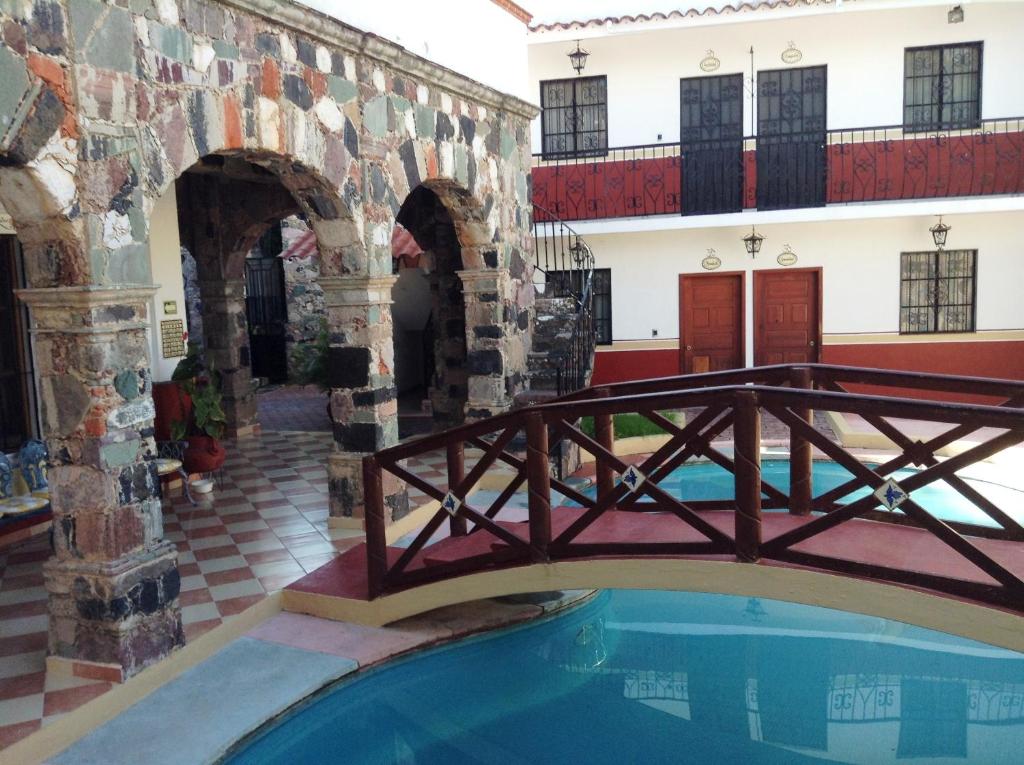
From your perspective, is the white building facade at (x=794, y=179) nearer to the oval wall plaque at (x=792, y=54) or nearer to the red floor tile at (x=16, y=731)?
the oval wall plaque at (x=792, y=54)

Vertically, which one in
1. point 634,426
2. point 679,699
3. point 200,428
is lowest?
point 679,699

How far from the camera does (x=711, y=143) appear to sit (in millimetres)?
12836

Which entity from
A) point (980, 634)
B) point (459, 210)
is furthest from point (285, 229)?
point (980, 634)

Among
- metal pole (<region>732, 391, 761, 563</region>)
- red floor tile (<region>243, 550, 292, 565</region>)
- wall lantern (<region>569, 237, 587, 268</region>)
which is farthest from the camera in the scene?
wall lantern (<region>569, 237, 587, 268</region>)

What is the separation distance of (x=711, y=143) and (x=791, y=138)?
1.13m

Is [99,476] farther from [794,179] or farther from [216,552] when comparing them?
[794,179]

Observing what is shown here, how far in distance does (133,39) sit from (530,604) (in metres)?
4.18

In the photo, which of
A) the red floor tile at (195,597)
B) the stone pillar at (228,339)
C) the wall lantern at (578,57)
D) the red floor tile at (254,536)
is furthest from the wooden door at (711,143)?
the red floor tile at (195,597)

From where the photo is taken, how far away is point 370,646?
17.3ft

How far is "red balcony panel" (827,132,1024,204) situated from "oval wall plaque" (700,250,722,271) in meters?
1.77

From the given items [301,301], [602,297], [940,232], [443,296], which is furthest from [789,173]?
[301,301]

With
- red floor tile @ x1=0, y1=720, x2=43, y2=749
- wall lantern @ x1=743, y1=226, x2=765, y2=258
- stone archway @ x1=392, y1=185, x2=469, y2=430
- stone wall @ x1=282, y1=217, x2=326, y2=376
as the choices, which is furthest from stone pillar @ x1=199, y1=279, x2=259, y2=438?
wall lantern @ x1=743, y1=226, x2=765, y2=258

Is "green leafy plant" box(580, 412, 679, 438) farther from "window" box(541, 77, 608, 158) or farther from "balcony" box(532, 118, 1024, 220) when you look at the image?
"window" box(541, 77, 608, 158)

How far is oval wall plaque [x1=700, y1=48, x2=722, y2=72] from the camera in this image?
1288cm
